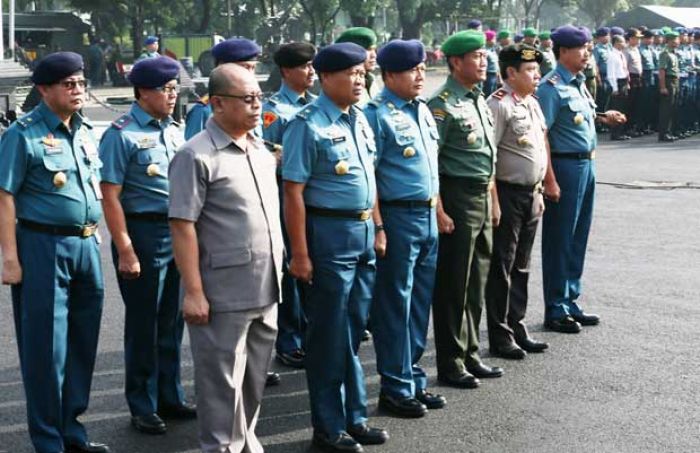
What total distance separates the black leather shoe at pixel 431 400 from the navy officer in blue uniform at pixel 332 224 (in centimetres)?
73

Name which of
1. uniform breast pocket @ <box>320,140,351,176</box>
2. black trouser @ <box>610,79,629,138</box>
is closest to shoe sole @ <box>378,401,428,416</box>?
uniform breast pocket @ <box>320,140,351,176</box>

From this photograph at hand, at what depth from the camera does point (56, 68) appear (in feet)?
16.9

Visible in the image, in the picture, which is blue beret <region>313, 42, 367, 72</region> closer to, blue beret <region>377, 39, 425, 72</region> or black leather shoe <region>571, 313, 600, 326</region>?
blue beret <region>377, 39, 425, 72</region>

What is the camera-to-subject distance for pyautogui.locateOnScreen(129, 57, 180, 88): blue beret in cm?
561

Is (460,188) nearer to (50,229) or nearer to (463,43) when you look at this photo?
(463,43)

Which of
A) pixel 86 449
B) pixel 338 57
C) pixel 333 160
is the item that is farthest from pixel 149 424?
pixel 338 57

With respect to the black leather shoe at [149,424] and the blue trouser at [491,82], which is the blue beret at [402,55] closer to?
the black leather shoe at [149,424]

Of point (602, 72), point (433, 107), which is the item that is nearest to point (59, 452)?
point (433, 107)

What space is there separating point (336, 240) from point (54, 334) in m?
1.33

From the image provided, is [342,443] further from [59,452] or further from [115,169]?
[115,169]

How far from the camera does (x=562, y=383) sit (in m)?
6.62

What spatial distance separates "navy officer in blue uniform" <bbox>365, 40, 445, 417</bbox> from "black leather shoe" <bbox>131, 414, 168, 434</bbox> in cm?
115

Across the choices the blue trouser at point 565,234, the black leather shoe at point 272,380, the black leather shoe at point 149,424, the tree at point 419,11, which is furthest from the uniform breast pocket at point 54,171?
the tree at point 419,11

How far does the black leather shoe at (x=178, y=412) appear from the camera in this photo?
6.03 m
